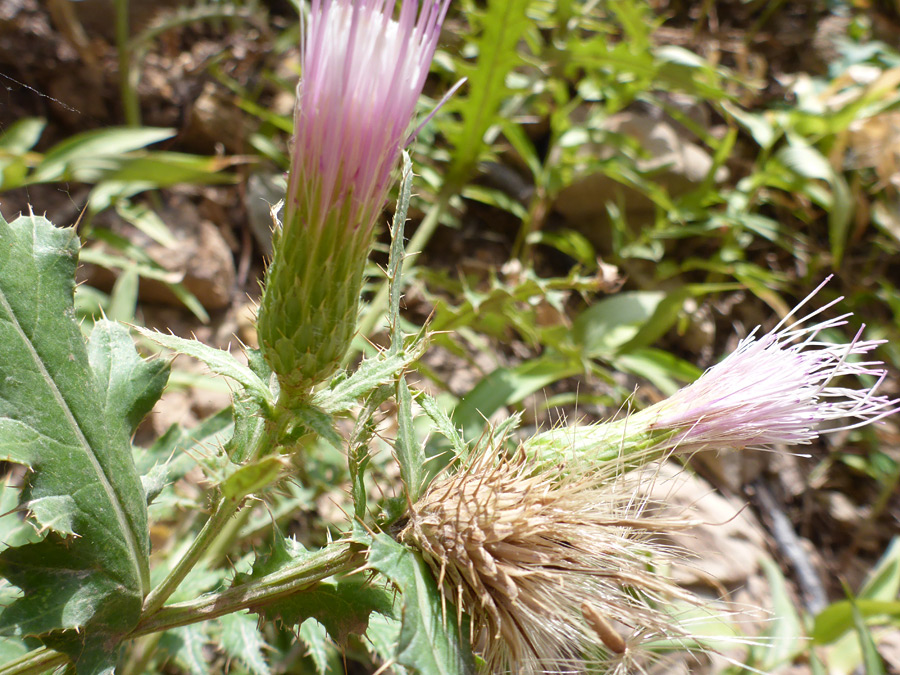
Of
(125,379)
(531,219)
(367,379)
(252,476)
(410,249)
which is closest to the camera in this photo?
(252,476)

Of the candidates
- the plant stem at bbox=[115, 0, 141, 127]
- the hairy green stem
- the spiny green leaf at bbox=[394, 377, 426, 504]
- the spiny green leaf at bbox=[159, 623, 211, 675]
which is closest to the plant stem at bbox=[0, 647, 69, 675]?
the hairy green stem

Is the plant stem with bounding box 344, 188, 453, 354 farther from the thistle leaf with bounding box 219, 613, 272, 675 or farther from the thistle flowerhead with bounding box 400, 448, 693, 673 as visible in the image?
the thistle flowerhead with bounding box 400, 448, 693, 673

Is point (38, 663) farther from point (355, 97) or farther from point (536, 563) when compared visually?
point (355, 97)

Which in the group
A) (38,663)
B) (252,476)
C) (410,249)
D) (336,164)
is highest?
(336,164)

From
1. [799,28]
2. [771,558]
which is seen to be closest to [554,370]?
[771,558]

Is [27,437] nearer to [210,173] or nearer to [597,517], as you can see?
[597,517]

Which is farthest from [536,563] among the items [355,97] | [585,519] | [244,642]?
[244,642]

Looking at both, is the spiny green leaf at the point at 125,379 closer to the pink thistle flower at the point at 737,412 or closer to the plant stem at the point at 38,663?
the plant stem at the point at 38,663
